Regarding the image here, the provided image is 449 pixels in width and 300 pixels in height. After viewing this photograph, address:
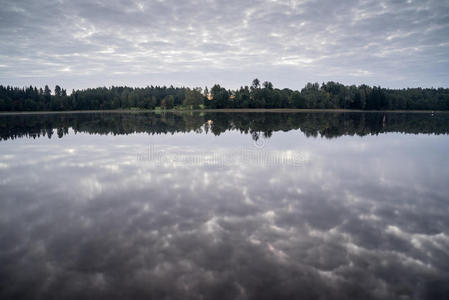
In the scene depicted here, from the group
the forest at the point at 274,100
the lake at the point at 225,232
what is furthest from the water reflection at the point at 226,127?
the forest at the point at 274,100

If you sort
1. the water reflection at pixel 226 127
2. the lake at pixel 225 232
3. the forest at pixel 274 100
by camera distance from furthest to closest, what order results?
the forest at pixel 274 100 → the water reflection at pixel 226 127 → the lake at pixel 225 232

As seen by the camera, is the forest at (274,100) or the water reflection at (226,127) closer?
the water reflection at (226,127)

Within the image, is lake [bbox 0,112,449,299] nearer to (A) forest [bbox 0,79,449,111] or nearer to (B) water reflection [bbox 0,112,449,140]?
(B) water reflection [bbox 0,112,449,140]

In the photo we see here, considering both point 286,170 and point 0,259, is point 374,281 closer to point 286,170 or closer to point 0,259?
point 0,259

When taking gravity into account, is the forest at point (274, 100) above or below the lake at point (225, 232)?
above

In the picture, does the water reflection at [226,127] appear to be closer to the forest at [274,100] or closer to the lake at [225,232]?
the lake at [225,232]

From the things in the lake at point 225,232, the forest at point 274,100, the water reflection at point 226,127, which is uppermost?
the forest at point 274,100

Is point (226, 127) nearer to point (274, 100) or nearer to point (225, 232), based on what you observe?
point (225, 232)

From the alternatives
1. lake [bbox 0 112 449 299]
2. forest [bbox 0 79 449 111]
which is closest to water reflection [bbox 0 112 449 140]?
lake [bbox 0 112 449 299]

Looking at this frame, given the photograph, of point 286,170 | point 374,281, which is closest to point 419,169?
point 286,170

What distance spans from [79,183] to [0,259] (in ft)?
24.4

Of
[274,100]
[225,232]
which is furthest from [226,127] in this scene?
[274,100]

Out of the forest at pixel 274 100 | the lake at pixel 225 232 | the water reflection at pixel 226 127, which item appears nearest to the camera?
the lake at pixel 225 232

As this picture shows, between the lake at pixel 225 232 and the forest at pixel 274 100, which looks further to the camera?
the forest at pixel 274 100
